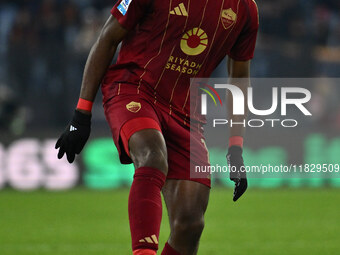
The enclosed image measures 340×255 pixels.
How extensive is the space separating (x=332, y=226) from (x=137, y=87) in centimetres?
510

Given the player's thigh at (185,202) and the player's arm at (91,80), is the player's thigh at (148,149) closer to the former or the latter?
the player's arm at (91,80)

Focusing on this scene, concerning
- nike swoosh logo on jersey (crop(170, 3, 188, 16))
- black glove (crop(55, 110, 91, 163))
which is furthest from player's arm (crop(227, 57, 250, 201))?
black glove (crop(55, 110, 91, 163))

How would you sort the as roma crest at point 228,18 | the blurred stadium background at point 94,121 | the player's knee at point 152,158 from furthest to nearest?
the blurred stadium background at point 94,121 < the as roma crest at point 228,18 < the player's knee at point 152,158

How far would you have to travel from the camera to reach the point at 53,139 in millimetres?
12219

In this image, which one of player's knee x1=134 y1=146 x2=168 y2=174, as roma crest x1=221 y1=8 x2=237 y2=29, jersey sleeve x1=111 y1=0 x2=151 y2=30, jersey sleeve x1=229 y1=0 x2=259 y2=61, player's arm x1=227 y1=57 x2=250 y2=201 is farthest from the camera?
player's arm x1=227 y1=57 x2=250 y2=201

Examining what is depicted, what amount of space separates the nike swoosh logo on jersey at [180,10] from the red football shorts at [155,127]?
480 millimetres

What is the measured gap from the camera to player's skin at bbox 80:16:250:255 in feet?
12.6

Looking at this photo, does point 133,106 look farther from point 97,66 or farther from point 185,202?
point 185,202

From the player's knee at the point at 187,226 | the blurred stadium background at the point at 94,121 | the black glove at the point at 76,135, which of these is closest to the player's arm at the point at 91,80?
the black glove at the point at 76,135

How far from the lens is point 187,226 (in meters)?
4.43

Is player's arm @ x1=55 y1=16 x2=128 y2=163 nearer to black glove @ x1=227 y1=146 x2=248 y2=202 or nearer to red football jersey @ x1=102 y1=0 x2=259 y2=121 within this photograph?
red football jersey @ x1=102 y1=0 x2=259 y2=121

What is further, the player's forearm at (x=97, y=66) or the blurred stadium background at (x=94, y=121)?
the blurred stadium background at (x=94, y=121)

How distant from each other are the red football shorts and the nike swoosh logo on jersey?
48 centimetres

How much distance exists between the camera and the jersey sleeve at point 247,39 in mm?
4562
